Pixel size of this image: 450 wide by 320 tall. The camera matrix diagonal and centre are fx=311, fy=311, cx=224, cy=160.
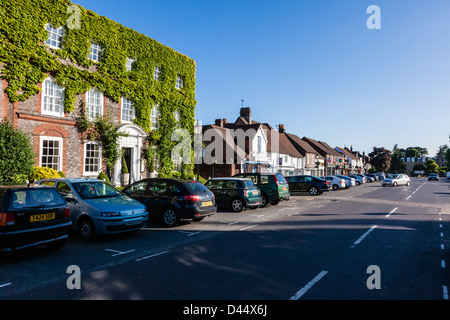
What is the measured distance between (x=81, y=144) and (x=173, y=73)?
9964mm

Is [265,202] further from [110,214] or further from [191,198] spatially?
[110,214]

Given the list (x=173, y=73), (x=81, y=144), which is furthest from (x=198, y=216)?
(x=173, y=73)

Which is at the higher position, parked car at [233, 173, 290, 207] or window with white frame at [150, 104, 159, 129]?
window with white frame at [150, 104, 159, 129]

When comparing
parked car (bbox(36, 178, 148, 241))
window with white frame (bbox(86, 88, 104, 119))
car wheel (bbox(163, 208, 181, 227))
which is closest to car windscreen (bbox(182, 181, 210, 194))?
car wheel (bbox(163, 208, 181, 227))

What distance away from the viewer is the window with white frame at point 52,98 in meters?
16.8

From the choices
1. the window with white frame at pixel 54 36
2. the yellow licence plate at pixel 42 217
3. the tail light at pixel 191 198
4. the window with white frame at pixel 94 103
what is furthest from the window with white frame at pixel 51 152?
the yellow licence plate at pixel 42 217

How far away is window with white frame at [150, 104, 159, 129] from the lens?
76.8ft

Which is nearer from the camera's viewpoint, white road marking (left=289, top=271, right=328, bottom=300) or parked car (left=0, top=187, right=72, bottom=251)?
white road marking (left=289, top=271, right=328, bottom=300)

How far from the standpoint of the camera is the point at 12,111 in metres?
15.4

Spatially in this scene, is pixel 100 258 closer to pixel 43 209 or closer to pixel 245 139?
pixel 43 209

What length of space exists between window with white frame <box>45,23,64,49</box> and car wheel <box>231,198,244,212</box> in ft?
43.3

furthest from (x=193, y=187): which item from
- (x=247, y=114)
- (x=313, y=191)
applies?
(x=247, y=114)

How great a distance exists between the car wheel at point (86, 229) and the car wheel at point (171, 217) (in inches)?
108

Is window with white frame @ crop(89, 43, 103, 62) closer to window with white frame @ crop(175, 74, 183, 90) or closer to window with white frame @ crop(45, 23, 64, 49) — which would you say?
window with white frame @ crop(45, 23, 64, 49)
